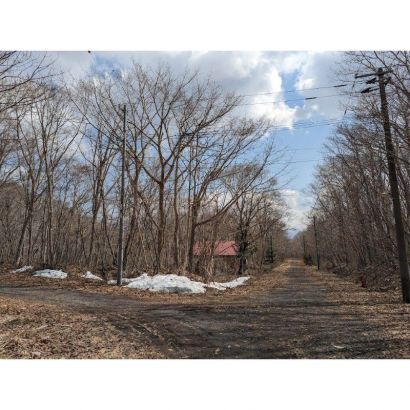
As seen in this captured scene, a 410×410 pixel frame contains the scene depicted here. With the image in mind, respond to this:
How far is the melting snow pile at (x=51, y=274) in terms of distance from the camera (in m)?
13.7

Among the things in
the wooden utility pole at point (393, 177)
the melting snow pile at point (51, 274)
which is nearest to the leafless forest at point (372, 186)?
the wooden utility pole at point (393, 177)

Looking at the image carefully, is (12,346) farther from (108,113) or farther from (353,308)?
(108,113)

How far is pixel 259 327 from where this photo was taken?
19.8 ft

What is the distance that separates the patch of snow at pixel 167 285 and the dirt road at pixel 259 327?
223 cm

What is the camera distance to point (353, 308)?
872 centimetres

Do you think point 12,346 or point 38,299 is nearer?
point 12,346

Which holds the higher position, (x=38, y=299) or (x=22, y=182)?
(x=22, y=182)

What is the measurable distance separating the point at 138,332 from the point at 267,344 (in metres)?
1.90

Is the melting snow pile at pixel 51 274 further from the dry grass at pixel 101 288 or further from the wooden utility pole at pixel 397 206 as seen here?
the wooden utility pole at pixel 397 206

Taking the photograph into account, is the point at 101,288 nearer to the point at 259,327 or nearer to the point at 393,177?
the point at 259,327

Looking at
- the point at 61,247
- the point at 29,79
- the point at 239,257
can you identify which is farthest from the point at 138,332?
the point at 61,247

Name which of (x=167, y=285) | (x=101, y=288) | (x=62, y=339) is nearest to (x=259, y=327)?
(x=62, y=339)

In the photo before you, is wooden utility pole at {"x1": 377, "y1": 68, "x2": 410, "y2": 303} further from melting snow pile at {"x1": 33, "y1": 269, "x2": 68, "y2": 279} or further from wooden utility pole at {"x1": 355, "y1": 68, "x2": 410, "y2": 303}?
melting snow pile at {"x1": 33, "y1": 269, "x2": 68, "y2": 279}

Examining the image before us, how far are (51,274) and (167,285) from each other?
16.6ft
